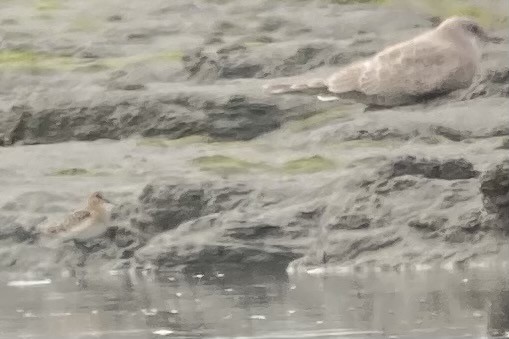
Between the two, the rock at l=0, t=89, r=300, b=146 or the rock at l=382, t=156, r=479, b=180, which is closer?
the rock at l=382, t=156, r=479, b=180

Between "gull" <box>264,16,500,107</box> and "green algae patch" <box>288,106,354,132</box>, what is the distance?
0.03m

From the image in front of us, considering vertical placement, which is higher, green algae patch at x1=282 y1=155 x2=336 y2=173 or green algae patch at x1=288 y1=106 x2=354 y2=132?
green algae patch at x1=288 y1=106 x2=354 y2=132

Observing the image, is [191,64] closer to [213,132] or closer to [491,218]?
[213,132]

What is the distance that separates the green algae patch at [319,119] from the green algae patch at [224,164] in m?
0.12

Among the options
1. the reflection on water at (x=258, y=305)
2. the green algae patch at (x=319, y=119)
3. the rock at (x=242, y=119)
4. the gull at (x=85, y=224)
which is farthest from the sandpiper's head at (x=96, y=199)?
the green algae patch at (x=319, y=119)

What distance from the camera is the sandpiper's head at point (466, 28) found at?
7.02 ft

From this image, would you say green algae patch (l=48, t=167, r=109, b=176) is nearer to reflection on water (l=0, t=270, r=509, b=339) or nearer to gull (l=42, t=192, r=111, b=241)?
gull (l=42, t=192, r=111, b=241)

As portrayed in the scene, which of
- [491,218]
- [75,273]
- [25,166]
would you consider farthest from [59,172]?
[491,218]

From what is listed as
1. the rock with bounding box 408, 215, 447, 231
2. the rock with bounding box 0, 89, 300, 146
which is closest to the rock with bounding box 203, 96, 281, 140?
the rock with bounding box 0, 89, 300, 146

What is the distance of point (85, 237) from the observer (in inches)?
79.2

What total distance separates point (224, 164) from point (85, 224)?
0.31 meters

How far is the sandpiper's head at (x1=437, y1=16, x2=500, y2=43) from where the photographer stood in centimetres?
214

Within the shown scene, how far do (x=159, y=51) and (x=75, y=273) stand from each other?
1.71ft

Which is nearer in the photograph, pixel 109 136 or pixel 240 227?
pixel 240 227
